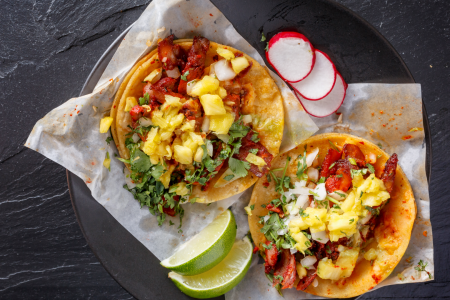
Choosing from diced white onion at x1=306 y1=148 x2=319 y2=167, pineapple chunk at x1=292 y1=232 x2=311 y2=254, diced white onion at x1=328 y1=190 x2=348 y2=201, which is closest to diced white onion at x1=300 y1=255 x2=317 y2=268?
pineapple chunk at x1=292 y1=232 x2=311 y2=254

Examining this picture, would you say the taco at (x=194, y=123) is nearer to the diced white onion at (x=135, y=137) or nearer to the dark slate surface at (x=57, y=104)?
the diced white onion at (x=135, y=137)

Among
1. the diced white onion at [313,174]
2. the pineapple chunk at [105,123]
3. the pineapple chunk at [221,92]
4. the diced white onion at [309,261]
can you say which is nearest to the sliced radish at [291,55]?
the pineapple chunk at [221,92]

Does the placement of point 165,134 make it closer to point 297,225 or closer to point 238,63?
point 238,63

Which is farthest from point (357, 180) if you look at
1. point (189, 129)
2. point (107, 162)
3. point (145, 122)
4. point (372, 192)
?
point (107, 162)

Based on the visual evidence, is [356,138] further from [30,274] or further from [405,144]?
[30,274]

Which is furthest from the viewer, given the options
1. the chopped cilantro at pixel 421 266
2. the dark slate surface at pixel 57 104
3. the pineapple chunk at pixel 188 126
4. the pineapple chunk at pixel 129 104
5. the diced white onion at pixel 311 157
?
the dark slate surface at pixel 57 104

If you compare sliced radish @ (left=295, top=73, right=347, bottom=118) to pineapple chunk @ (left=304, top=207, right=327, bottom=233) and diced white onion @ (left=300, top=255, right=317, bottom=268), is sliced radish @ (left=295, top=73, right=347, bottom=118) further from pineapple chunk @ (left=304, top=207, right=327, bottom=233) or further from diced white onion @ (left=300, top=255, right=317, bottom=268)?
diced white onion @ (left=300, top=255, right=317, bottom=268)
